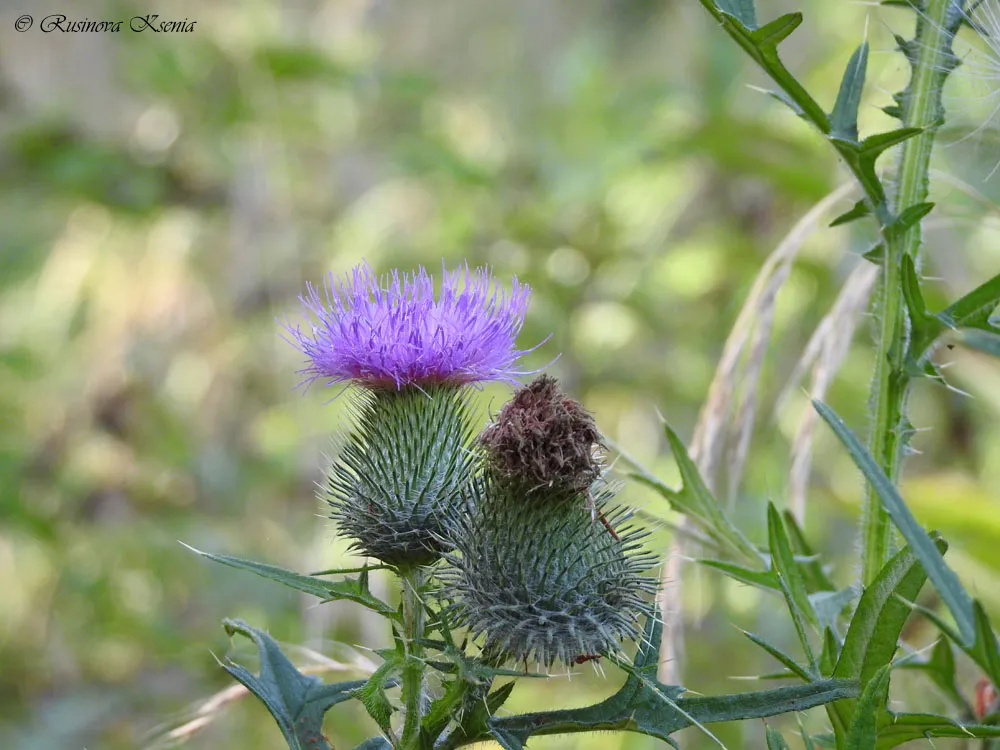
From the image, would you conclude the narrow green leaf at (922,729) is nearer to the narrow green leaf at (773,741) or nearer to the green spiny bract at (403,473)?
the narrow green leaf at (773,741)

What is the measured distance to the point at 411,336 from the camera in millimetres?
1625

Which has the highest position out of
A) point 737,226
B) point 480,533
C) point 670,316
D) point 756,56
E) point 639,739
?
point 737,226

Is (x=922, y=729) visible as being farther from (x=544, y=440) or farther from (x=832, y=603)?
(x=544, y=440)

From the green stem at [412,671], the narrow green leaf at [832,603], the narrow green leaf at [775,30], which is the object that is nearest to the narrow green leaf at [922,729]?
the narrow green leaf at [832,603]

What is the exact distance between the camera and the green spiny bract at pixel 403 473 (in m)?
1.57

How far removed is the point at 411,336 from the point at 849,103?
798 millimetres

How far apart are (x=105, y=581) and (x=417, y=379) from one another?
3.37 m

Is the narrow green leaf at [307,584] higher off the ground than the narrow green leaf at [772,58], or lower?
lower

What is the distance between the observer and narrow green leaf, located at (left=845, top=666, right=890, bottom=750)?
1139 millimetres

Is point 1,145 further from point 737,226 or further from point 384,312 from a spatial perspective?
point 384,312

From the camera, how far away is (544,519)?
1.51 meters

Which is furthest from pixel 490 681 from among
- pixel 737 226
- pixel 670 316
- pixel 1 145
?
pixel 1 145

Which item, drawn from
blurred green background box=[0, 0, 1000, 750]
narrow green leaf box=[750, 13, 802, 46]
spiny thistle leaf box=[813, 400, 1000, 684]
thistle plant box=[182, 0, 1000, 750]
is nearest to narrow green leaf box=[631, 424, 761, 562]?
thistle plant box=[182, 0, 1000, 750]

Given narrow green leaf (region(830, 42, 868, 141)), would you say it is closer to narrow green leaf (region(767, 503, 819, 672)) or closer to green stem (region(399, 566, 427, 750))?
narrow green leaf (region(767, 503, 819, 672))
